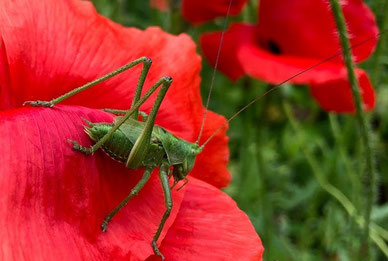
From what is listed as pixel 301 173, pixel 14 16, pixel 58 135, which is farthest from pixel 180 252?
pixel 301 173

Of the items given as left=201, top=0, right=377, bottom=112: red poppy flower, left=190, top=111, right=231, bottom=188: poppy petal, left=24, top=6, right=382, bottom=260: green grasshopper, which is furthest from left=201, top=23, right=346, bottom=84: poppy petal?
left=24, top=6, right=382, bottom=260: green grasshopper

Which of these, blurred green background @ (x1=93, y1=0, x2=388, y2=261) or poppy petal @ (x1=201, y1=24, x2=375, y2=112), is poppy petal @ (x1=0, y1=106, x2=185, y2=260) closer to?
poppy petal @ (x1=201, y1=24, x2=375, y2=112)

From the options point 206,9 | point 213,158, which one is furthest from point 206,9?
point 213,158

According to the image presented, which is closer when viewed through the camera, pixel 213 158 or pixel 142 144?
pixel 142 144

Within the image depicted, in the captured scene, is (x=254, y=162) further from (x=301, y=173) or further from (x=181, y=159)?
(x=181, y=159)

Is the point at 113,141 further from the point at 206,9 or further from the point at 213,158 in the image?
the point at 206,9
